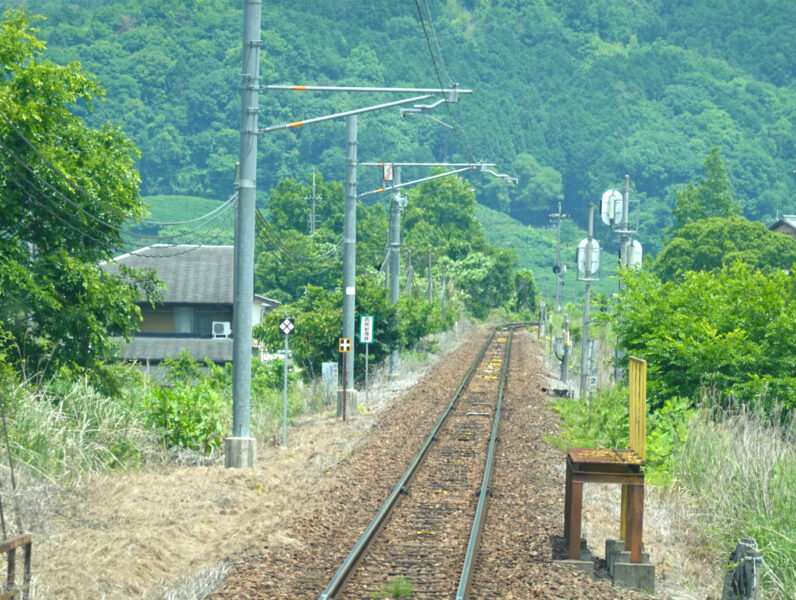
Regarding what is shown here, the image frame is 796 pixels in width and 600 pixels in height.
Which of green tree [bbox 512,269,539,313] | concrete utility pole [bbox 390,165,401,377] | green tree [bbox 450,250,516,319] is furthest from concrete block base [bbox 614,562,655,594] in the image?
Answer: green tree [bbox 512,269,539,313]

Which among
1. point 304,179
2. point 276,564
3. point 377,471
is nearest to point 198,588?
point 276,564

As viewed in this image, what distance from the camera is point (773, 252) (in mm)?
67625

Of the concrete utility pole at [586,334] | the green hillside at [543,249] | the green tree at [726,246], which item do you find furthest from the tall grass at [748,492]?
the green hillside at [543,249]

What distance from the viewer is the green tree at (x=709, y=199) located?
279ft

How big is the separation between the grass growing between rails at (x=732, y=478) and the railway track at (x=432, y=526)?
2677mm

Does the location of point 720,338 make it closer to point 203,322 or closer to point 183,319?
point 203,322

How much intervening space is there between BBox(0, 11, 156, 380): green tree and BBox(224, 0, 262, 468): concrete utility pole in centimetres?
307

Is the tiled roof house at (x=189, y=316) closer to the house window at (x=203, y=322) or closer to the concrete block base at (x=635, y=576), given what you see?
the house window at (x=203, y=322)

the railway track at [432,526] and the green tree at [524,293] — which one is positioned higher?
the green tree at [524,293]

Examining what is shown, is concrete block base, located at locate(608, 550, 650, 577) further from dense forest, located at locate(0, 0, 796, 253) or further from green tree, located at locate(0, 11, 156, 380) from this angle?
dense forest, located at locate(0, 0, 796, 253)

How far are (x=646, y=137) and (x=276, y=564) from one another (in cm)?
18001

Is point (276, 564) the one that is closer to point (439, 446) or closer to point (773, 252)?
point (439, 446)

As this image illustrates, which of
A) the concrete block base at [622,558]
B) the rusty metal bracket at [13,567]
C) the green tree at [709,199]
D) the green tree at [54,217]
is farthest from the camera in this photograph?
the green tree at [709,199]

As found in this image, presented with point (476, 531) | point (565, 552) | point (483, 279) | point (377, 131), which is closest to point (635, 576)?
point (565, 552)
